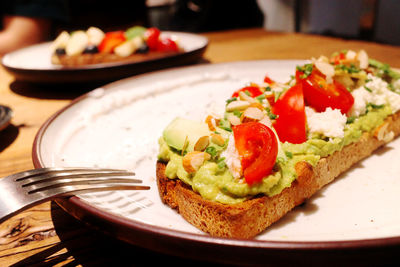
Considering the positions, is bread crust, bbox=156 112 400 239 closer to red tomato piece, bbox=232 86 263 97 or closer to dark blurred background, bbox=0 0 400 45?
red tomato piece, bbox=232 86 263 97

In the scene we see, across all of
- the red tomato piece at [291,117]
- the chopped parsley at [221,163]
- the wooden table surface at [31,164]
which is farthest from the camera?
the red tomato piece at [291,117]

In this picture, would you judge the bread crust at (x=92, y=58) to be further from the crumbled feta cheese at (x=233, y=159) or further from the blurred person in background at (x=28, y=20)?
the crumbled feta cheese at (x=233, y=159)

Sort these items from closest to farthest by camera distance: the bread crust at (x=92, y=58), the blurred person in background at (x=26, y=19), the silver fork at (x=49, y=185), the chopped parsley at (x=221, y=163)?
the silver fork at (x=49, y=185)
the chopped parsley at (x=221, y=163)
the bread crust at (x=92, y=58)
the blurred person in background at (x=26, y=19)

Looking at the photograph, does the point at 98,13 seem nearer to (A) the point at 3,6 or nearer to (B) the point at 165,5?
(A) the point at 3,6

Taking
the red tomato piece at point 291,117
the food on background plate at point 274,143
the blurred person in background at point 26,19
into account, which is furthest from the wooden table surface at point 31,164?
the blurred person in background at point 26,19

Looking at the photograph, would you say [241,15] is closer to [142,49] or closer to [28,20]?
[28,20]

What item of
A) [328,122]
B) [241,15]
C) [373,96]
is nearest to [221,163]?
[328,122]

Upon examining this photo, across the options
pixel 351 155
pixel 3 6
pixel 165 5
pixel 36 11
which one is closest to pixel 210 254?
pixel 351 155
